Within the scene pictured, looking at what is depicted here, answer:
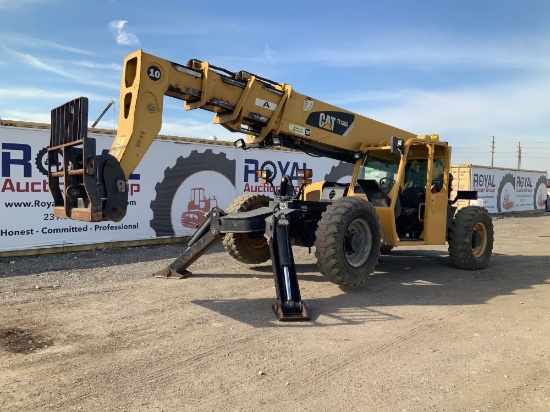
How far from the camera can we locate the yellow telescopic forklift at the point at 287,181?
5.15m

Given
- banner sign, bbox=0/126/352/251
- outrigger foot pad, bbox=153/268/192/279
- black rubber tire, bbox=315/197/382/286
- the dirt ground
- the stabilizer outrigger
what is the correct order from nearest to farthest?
the dirt ground
the stabilizer outrigger
black rubber tire, bbox=315/197/382/286
outrigger foot pad, bbox=153/268/192/279
banner sign, bbox=0/126/352/251

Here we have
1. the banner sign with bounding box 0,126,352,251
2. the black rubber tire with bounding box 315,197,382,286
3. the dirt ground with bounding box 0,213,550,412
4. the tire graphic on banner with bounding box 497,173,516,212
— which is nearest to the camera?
the dirt ground with bounding box 0,213,550,412

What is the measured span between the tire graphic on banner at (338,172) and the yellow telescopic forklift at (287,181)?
6934mm

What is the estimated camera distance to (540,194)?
28625 mm

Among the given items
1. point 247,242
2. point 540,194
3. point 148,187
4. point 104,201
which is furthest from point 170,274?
point 540,194

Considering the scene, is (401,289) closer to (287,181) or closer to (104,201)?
(287,181)

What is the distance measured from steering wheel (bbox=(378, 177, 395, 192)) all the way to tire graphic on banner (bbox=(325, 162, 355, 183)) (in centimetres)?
774

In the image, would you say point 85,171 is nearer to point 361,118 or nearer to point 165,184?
point 361,118

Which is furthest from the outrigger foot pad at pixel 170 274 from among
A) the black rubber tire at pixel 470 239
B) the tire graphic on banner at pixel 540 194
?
the tire graphic on banner at pixel 540 194

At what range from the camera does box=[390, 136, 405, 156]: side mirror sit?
295 inches

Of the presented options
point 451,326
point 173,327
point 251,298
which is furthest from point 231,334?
point 451,326

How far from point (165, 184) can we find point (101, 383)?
29.0ft

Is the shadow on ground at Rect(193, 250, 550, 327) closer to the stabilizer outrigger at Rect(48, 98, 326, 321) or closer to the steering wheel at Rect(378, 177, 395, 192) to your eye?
the stabilizer outrigger at Rect(48, 98, 326, 321)

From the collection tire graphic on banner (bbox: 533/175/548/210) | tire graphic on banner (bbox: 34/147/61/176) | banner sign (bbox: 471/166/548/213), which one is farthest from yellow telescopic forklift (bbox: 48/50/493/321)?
tire graphic on banner (bbox: 533/175/548/210)
